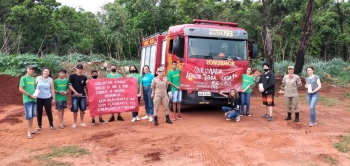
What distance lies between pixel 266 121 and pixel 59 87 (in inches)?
229

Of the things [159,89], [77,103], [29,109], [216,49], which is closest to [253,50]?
[216,49]

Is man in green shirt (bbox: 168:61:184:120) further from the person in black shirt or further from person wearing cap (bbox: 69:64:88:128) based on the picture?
person wearing cap (bbox: 69:64:88:128)

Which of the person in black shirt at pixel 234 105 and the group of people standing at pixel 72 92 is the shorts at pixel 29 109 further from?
the person in black shirt at pixel 234 105

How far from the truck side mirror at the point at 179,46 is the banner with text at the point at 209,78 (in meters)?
0.44

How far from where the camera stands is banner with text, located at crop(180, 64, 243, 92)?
9406mm

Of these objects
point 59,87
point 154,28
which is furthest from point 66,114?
point 154,28

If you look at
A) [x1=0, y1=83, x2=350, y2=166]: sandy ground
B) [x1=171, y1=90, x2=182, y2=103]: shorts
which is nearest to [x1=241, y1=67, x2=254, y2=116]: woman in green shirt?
[x1=0, y1=83, x2=350, y2=166]: sandy ground

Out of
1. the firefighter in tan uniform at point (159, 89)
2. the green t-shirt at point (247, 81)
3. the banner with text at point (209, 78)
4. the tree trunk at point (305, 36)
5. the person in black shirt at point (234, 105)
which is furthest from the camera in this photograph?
the tree trunk at point (305, 36)

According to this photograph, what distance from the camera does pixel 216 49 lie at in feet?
31.9

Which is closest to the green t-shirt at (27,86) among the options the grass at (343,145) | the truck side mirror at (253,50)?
the truck side mirror at (253,50)

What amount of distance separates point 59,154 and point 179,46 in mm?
4657

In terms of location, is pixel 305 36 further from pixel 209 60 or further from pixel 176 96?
pixel 176 96

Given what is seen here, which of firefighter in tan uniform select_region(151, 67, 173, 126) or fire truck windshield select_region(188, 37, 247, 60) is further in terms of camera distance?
fire truck windshield select_region(188, 37, 247, 60)

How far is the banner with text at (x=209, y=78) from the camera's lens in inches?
370
